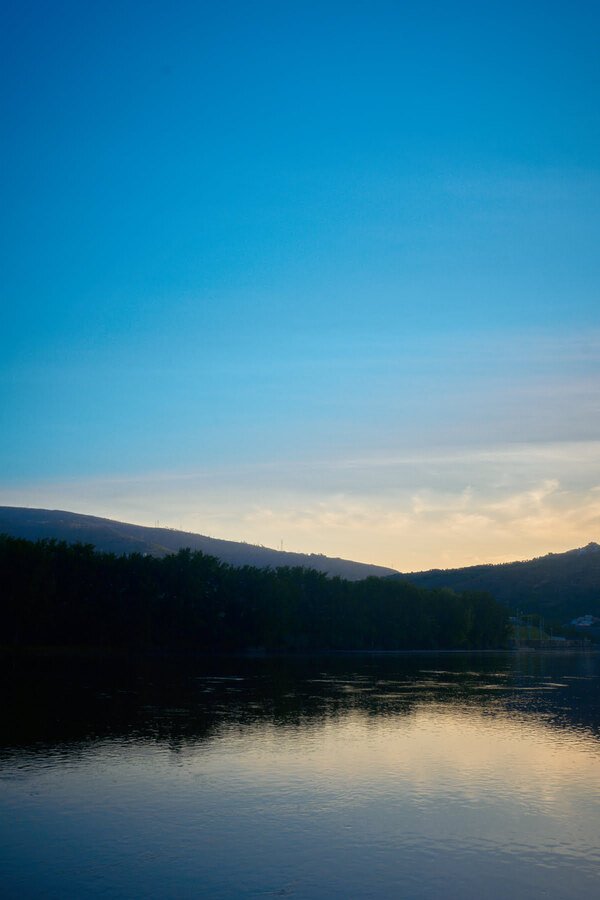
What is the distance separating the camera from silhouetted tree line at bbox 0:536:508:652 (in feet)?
417

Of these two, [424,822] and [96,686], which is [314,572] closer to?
[96,686]

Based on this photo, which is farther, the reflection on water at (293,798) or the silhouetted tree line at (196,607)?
the silhouetted tree line at (196,607)

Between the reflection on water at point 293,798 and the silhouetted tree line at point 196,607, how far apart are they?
65.3 meters

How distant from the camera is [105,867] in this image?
22.2 meters

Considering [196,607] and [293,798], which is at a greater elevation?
[196,607]

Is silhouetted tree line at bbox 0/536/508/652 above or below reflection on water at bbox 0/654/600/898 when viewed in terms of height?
above

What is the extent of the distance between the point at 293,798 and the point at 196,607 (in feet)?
394

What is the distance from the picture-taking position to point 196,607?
14850 centimetres

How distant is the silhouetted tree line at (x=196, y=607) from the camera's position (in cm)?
12719

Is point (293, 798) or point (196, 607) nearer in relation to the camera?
point (293, 798)

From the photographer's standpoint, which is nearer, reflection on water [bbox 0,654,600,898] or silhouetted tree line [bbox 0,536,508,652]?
reflection on water [bbox 0,654,600,898]

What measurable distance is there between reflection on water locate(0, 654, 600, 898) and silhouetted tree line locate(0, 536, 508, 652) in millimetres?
65302

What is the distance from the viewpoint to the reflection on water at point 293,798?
21.8 meters

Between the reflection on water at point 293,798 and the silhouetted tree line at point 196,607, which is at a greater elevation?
the silhouetted tree line at point 196,607
